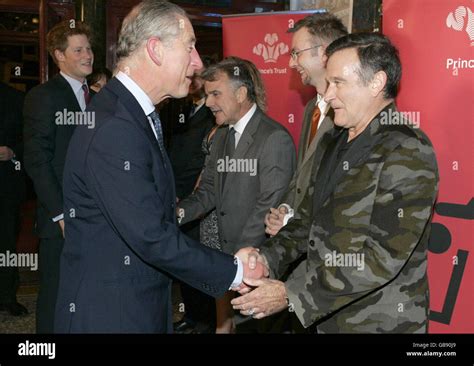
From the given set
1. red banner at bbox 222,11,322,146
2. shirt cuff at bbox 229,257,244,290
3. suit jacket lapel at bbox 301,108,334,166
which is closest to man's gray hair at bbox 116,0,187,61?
shirt cuff at bbox 229,257,244,290

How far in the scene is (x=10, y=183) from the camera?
4.73m

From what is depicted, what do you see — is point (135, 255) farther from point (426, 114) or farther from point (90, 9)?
point (90, 9)

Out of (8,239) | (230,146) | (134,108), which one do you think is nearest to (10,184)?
(8,239)

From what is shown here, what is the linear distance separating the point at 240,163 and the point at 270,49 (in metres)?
1.35

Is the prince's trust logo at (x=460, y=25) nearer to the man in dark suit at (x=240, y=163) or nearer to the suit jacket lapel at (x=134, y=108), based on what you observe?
the man in dark suit at (x=240, y=163)

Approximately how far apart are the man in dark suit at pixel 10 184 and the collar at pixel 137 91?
2.88 m

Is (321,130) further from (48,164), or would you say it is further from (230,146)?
(48,164)

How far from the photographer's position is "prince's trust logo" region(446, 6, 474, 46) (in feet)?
8.52

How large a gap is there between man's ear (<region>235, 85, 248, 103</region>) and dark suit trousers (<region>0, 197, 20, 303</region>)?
216cm

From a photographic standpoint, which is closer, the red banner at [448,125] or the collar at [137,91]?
the collar at [137,91]

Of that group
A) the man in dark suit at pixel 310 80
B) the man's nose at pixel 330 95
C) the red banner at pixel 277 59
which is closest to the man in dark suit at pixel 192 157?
the red banner at pixel 277 59

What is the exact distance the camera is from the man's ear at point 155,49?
2.06 metres

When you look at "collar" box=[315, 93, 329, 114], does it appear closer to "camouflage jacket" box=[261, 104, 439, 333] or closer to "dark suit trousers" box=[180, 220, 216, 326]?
"camouflage jacket" box=[261, 104, 439, 333]

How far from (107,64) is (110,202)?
476cm
